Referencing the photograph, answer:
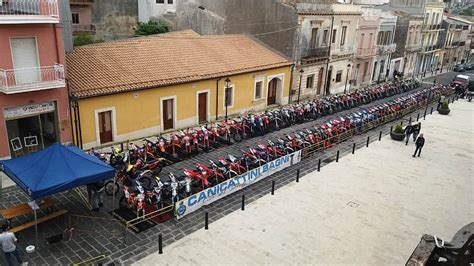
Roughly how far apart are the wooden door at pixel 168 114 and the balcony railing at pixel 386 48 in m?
25.8

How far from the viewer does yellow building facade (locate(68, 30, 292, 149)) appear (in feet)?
59.8

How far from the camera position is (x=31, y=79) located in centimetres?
1565

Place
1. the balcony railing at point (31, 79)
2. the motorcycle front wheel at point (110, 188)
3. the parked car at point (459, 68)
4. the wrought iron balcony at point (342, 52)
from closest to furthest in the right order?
the motorcycle front wheel at point (110, 188)
the balcony railing at point (31, 79)
the wrought iron balcony at point (342, 52)
the parked car at point (459, 68)

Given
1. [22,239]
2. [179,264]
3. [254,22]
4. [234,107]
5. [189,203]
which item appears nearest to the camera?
[179,264]

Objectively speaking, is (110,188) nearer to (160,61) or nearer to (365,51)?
(160,61)

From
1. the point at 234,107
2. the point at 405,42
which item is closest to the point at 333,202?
the point at 234,107

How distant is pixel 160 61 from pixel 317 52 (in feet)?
45.5

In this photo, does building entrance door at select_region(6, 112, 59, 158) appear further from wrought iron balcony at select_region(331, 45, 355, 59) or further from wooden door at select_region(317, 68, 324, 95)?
wrought iron balcony at select_region(331, 45, 355, 59)

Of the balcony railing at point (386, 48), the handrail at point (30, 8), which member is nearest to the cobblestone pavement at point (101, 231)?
the handrail at point (30, 8)

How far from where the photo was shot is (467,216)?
46.2ft

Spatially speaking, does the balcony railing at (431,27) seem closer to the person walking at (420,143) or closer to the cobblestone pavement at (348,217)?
the cobblestone pavement at (348,217)

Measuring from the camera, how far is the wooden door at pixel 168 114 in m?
21.1

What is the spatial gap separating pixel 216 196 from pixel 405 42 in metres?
38.2

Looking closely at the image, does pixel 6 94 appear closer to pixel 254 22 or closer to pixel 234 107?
pixel 234 107
